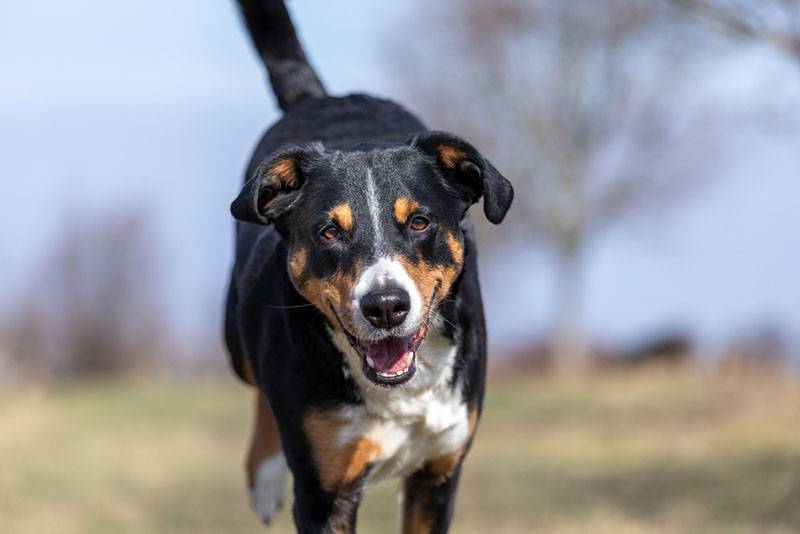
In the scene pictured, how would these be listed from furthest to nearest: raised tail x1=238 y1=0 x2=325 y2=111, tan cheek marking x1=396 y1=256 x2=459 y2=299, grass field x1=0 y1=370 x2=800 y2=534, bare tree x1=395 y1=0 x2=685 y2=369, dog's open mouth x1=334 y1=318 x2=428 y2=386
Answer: bare tree x1=395 y1=0 x2=685 y2=369, grass field x1=0 y1=370 x2=800 y2=534, raised tail x1=238 y1=0 x2=325 y2=111, dog's open mouth x1=334 y1=318 x2=428 y2=386, tan cheek marking x1=396 y1=256 x2=459 y2=299

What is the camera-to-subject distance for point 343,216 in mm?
3547

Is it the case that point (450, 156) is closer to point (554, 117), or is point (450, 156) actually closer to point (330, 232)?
point (330, 232)

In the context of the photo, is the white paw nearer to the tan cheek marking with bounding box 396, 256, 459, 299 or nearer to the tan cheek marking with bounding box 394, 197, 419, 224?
the tan cheek marking with bounding box 396, 256, 459, 299

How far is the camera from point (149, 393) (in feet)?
62.6

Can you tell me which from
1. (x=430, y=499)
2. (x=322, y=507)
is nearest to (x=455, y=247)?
(x=322, y=507)

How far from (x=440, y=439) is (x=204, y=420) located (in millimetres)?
11826

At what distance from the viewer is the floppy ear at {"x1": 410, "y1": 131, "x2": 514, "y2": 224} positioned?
3.65 m

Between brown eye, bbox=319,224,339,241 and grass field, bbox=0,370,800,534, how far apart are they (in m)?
1.26

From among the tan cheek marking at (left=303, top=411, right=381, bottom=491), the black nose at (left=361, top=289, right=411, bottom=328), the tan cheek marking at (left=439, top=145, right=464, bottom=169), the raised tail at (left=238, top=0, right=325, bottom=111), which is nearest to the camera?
the black nose at (left=361, top=289, right=411, bottom=328)

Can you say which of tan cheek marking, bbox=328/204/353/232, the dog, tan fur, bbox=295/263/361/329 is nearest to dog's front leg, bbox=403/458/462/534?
the dog

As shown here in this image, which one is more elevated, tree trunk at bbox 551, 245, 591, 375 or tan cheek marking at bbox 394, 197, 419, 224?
tan cheek marking at bbox 394, 197, 419, 224

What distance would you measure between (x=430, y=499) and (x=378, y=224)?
122cm

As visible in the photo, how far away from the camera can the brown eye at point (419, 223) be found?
3553mm

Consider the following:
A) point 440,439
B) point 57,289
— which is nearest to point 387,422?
point 440,439
